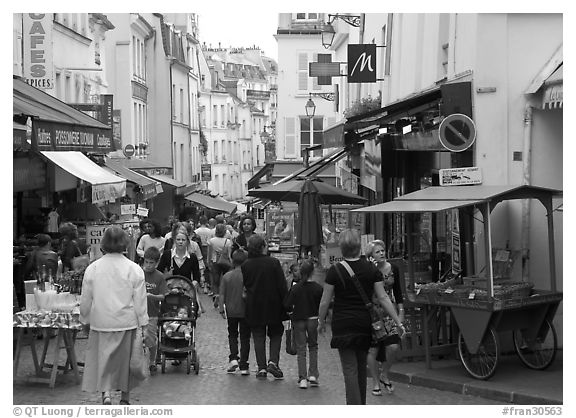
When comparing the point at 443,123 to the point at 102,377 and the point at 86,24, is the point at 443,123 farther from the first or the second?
the point at 86,24

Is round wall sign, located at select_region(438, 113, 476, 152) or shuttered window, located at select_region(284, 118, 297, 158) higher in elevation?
shuttered window, located at select_region(284, 118, 297, 158)

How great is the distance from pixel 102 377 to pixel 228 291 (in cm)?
342

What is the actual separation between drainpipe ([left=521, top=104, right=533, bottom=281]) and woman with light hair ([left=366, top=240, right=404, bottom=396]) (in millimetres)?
2301

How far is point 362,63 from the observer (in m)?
22.1

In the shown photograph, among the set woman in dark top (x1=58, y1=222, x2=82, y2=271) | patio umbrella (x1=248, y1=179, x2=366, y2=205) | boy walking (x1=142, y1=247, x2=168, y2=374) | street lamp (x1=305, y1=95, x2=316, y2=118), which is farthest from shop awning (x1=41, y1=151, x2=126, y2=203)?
street lamp (x1=305, y1=95, x2=316, y2=118)

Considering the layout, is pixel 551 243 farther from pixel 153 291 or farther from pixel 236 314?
pixel 153 291

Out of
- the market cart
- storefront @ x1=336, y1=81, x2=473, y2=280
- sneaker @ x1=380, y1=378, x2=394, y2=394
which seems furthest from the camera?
storefront @ x1=336, y1=81, x2=473, y2=280

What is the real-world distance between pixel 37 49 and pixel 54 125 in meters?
5.49

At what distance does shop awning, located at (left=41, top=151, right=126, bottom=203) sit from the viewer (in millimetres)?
19484

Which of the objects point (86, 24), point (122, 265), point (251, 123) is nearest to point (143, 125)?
point (86, 24)

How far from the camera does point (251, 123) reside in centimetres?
10531

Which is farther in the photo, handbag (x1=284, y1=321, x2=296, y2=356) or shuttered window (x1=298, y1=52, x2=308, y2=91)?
shuttered window (x1=298, y1=52, x2=308, y2=91)

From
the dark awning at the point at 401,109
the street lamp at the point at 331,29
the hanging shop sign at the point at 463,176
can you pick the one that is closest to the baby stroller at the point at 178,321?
the hanging shop sign at the point at 463,176

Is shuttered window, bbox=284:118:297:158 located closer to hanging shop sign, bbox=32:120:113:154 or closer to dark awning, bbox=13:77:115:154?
dark awning, bbox=13:77:115:154
